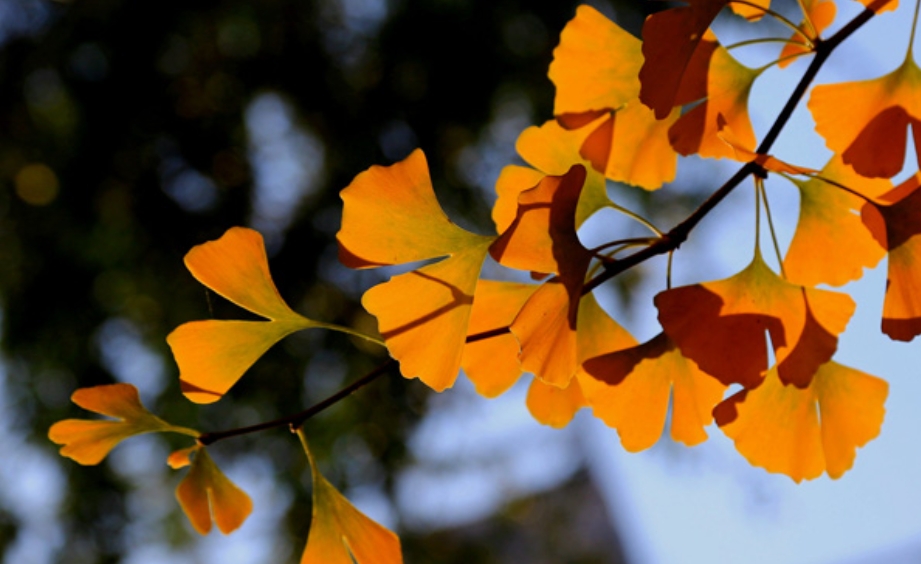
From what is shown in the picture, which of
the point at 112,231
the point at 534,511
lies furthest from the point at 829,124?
the point at 534,511

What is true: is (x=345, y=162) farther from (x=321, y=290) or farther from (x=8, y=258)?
(x=8, y=258)

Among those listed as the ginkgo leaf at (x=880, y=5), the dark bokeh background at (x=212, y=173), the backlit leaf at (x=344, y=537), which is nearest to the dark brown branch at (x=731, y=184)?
the ginkgo leaf at (x=880, y=5)

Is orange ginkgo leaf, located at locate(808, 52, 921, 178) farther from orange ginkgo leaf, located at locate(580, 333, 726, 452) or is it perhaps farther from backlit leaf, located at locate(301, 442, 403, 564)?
backlit leaf, located at locate(301, 442, 403, 564)

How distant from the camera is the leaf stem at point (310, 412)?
10.7 inches

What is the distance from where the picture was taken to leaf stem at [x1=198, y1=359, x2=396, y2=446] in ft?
0.89

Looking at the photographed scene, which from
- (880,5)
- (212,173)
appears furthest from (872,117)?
(212,173)

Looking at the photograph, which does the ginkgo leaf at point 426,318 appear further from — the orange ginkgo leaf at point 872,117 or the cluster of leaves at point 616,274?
the orange ginkgo leaf at point 872,117

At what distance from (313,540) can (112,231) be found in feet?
3.82

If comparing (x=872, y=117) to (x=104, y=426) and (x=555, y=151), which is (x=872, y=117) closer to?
(x=555, y=151)

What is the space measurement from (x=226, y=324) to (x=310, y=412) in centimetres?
6

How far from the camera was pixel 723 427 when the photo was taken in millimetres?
298

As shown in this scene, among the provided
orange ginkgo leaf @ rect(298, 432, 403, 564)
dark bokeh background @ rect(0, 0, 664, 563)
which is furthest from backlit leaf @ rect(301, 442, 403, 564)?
dark bokeh background @ rect(0, 0, 664, 563)

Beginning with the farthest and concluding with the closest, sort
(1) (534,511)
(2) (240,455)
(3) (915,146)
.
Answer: (1) (534,511) → (2) (240,455) → (3) (915,146)

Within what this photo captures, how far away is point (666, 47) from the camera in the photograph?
277 mm
